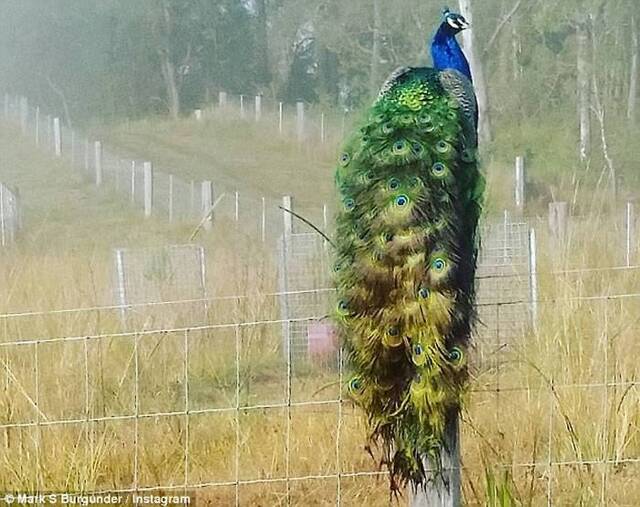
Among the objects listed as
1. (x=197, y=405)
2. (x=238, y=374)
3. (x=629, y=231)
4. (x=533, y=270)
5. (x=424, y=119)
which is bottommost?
(x=197, y=405)

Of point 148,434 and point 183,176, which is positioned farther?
point 183,176

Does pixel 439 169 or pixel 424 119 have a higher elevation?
pixel 424 119

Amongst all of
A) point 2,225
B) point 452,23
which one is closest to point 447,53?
point 452,23

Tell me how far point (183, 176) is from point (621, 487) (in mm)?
1550

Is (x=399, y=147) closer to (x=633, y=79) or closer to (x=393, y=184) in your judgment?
(x=393, y=184)

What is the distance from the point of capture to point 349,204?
2.05 metres

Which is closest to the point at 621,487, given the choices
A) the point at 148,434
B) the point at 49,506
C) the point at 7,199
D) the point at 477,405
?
the point at 477,405

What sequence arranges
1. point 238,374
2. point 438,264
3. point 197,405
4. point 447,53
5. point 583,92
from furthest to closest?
point 583,92, point 197,405, point 238,374, point 447,53, point 438,264

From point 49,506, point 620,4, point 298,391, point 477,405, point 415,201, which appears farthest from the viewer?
point 620,4

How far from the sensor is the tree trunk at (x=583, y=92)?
3.16m

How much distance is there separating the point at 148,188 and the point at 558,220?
1.30 metres

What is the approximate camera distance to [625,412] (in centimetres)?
259

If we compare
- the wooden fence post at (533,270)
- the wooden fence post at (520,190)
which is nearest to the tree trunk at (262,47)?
the wooden fence post at (520,190)

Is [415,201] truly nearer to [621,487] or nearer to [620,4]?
[621,487]
